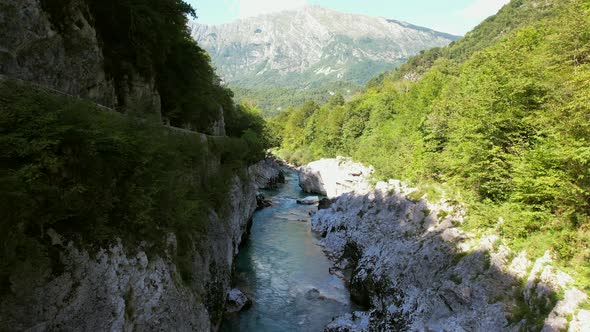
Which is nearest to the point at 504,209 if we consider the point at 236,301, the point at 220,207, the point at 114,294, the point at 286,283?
the point at 286,283

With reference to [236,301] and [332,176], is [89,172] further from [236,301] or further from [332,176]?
[332,176]

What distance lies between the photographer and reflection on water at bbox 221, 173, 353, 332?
16.6 metres

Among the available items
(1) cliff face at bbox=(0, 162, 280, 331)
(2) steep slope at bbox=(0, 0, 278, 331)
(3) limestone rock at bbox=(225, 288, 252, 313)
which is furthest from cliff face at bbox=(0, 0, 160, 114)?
(3) limestone rock at bbox=(225, 288, 252, 313)

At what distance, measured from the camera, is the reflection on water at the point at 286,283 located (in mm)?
16562

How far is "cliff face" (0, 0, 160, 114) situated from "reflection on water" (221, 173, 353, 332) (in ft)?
40.1

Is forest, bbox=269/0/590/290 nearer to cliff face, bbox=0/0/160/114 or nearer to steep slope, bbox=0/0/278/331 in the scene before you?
steep slope, bbox=0/0/278/331

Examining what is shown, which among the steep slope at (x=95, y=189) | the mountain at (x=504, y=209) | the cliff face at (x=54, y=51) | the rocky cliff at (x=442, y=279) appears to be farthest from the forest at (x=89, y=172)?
the mountain at (x=504, y=209)

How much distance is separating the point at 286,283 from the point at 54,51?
1662cm

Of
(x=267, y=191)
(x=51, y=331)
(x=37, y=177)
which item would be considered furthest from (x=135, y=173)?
(x=267, y=191)

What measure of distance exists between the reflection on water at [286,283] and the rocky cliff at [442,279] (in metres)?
1.54

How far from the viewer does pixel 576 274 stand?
1059 centimetres

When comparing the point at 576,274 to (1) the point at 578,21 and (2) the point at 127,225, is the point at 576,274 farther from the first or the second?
(2) the point at 127,225

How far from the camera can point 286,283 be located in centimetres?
2075

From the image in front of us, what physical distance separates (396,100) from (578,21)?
123 ft
